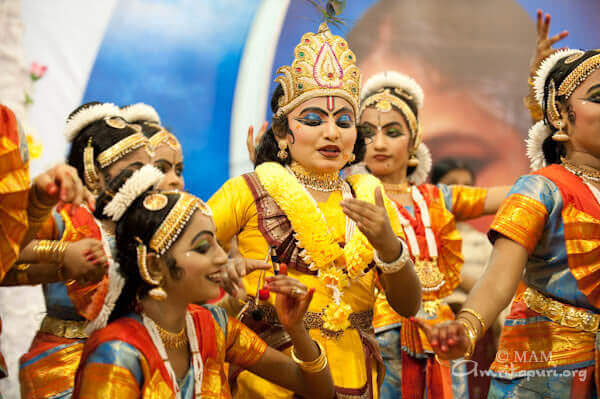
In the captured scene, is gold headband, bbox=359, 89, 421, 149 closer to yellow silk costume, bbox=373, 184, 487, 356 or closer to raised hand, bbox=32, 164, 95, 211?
yellow silk costume, bbox=373, 184, 487, 356

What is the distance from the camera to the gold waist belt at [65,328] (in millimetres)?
2957

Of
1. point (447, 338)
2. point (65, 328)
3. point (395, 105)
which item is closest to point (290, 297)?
point (447, 338)

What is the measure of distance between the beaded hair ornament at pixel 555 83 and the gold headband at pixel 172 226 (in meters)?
1.72

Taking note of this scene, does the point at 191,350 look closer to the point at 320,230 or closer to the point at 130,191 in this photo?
the point at 130,191

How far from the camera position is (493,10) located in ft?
21.8

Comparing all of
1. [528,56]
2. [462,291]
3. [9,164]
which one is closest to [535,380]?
[9,164]

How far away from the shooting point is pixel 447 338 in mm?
2084

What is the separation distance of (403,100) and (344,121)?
1450 mm

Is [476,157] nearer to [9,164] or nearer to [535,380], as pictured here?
[535,380]

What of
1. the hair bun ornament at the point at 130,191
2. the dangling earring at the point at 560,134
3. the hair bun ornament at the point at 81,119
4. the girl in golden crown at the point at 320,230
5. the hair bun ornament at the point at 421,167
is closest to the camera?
the hair bun ornament at the point at 130,191

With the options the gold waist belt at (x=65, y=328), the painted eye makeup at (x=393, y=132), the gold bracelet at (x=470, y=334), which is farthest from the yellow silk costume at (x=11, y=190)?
the painted eye makeup at (x=393, y=132)

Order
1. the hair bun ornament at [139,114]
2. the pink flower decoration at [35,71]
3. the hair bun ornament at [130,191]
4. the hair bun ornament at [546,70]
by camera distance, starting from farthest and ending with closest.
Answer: the pink flower decoration at [35,71] < the hair bun ornament at [139,114] < the hair bun ornament at [546,70] < the hair bun ornament at [130,191]

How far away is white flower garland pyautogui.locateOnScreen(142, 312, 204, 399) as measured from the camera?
2.19 m

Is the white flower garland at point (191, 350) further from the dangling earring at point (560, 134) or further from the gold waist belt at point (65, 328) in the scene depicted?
the dangling earring at point (560, 134)
